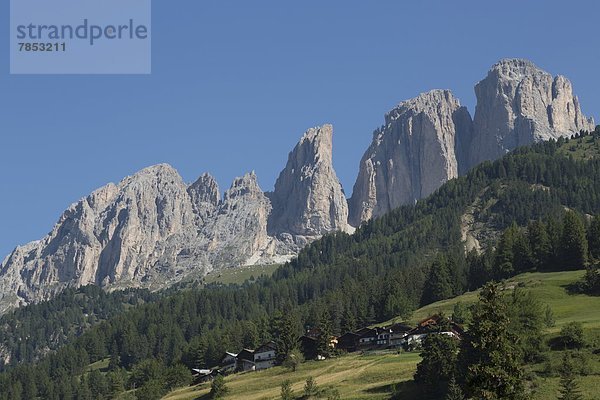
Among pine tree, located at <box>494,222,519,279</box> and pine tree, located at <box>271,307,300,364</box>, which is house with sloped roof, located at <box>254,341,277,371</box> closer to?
pine tree, located at <box>271,307,300,364</box>

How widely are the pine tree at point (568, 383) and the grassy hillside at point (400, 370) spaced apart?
111 cm

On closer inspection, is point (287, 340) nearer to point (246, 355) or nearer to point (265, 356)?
point (265, 356)

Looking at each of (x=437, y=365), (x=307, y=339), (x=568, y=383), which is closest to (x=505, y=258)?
(x=307, y=339)

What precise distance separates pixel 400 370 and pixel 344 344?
37.4m

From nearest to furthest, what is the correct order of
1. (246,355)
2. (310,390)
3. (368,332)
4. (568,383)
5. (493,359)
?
(493,359)
(568,383)
(310,390)
(368,332)
(246,355)

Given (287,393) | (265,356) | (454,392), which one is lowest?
(454,392)

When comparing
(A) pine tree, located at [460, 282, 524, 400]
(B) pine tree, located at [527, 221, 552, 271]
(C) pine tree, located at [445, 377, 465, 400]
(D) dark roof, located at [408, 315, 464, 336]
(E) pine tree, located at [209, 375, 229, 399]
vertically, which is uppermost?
(B) pine tree, located at [527, 221, 552, 271]

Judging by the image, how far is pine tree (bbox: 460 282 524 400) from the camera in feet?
166

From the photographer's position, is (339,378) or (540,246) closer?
(339,378)

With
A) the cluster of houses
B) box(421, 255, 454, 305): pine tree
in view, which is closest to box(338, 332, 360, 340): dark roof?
the cluster of houses

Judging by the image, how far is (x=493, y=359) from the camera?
5128 cm

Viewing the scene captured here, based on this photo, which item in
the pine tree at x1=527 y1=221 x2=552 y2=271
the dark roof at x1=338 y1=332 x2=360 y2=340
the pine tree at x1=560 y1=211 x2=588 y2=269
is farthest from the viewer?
the pine tree at x1=527 y1=221 x2=552 y2=271

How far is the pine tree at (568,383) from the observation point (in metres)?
76.8

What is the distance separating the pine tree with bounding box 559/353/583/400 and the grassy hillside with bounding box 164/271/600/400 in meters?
1.11
